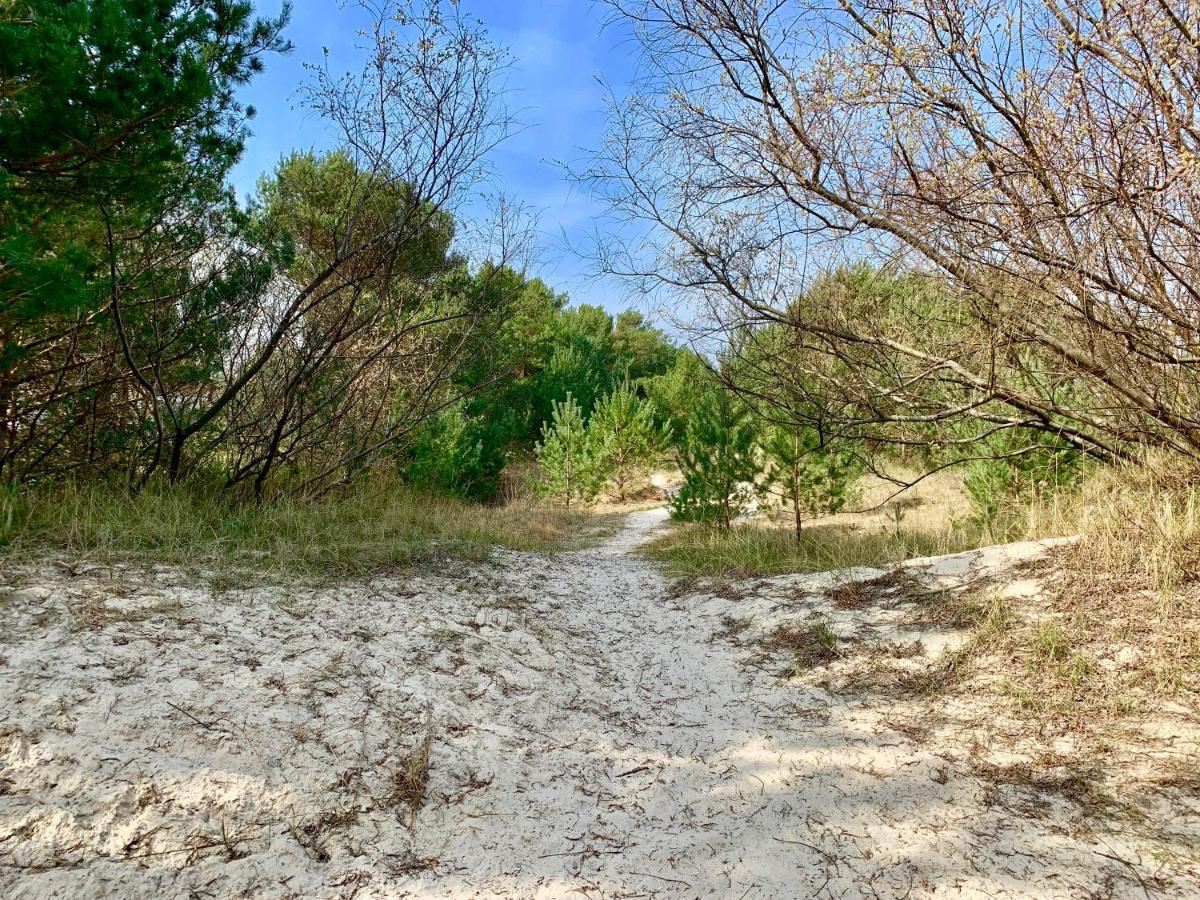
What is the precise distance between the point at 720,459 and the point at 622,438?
560 centimetres

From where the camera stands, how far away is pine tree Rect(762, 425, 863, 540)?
6.89 metres

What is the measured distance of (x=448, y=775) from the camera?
2.41 metres

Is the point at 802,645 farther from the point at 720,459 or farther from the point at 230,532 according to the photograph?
the point at 230,532

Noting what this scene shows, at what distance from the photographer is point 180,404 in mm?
5715

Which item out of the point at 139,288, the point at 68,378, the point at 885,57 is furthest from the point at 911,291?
the point at 68,378

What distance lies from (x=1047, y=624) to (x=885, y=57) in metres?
3.57

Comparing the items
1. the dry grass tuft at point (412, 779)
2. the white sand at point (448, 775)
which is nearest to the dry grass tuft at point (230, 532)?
the white sand at point (448, 775)

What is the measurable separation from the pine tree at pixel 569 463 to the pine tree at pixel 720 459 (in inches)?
179

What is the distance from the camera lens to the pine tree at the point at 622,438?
12781 mm

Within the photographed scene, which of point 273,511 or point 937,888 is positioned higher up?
point 273,511

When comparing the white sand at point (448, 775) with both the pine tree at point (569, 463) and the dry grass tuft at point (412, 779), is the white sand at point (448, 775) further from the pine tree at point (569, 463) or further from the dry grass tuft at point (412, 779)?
the pine tree at point (569, 463)

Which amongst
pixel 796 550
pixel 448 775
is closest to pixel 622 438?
pixel 796 550

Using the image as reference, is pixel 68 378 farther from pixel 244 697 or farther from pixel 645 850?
pixel 645 850

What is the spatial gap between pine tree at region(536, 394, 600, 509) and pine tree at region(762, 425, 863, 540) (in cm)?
486
